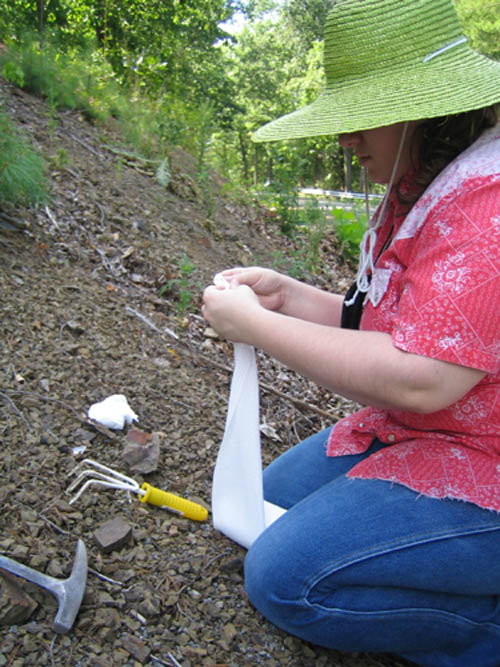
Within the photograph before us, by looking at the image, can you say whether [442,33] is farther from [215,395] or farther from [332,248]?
[332,248]

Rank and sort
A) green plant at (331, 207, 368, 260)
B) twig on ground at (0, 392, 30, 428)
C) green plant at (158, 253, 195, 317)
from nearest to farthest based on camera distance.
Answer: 1. twig on ground at (0, 392, 30, 428)
2. green plant at (158, 253, 195, 317)
3. green plant at (331, 207, 368, 260)

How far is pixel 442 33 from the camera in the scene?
1.32m

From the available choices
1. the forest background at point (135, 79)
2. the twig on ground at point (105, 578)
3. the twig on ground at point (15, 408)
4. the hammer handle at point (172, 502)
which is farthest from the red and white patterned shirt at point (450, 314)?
the forest background at point (135, 79)

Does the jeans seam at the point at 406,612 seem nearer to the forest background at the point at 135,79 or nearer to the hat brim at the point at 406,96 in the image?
the hat brim at the point at 406,96

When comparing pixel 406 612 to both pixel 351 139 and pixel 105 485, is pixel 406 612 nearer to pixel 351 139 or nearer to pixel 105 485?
pixel 105 485

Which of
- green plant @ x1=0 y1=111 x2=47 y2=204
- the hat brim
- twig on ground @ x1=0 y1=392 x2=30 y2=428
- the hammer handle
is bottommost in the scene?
the hammer handle

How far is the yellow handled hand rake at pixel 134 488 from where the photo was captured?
1.77 meters

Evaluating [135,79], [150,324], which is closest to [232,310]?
[150,324]

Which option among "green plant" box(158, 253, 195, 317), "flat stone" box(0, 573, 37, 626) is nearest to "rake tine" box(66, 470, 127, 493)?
"flat stone" box(0, 573, 37, 626)

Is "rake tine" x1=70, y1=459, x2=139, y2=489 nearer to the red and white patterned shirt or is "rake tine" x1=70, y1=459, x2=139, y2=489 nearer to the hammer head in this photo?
the hammer head

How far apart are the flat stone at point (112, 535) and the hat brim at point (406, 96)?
1126 millimetres

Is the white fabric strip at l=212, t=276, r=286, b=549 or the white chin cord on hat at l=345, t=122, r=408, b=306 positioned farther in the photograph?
the white fabric strip at l=212, t=276, r=286, b=549

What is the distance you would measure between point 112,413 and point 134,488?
374 mm

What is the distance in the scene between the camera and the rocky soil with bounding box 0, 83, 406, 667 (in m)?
1.44
